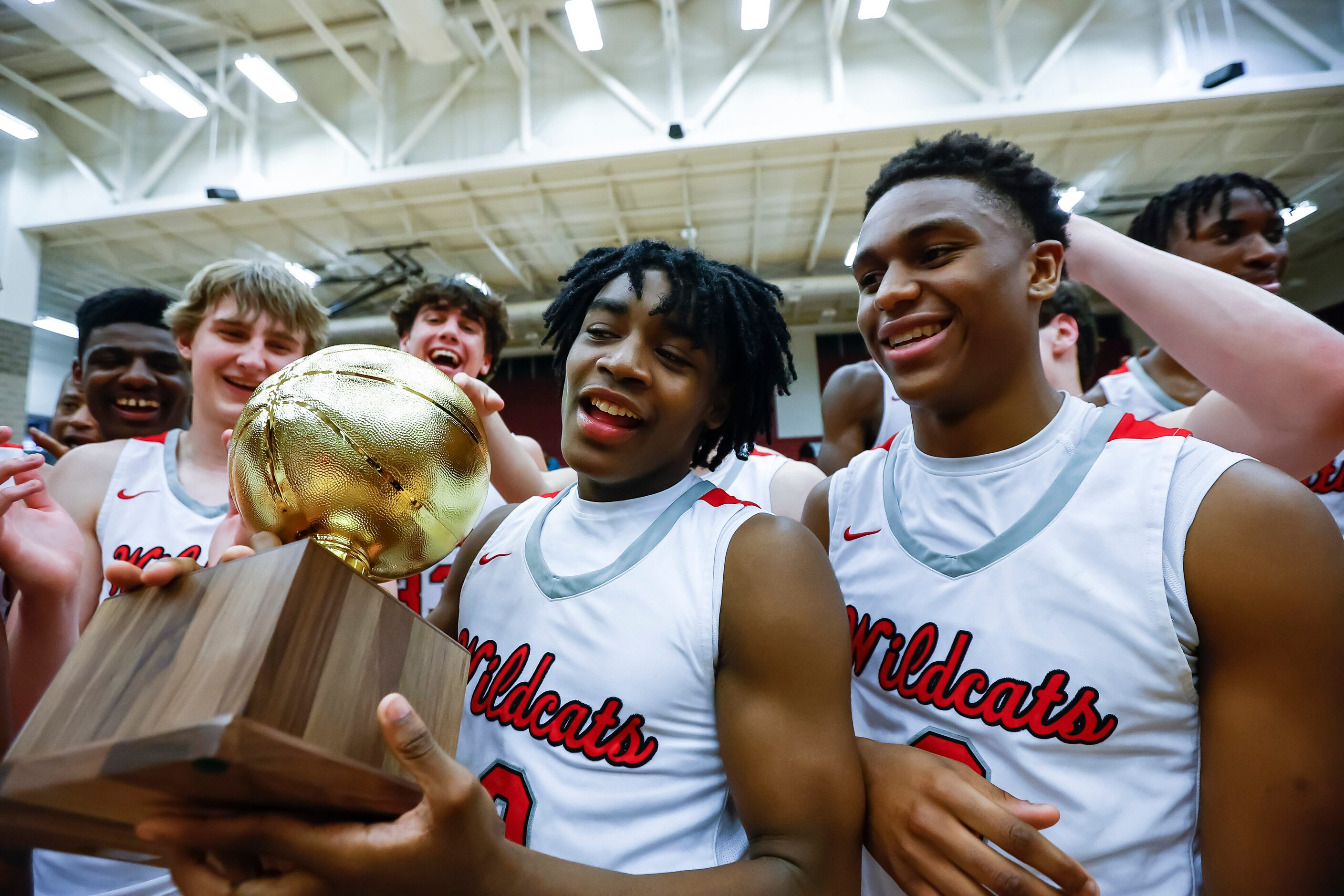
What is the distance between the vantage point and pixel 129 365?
99.7 inches

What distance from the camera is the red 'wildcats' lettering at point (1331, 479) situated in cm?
214

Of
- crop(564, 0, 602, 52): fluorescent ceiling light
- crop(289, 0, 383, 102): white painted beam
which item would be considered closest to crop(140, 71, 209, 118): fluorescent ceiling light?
crop(289, 0, 383, 102): white painted beam

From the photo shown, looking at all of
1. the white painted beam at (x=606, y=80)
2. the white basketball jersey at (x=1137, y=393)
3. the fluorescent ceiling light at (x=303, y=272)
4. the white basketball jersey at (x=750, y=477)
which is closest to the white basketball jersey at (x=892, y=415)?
the white basketball jersey at (x=750, y=477)

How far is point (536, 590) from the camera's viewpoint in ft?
4.25

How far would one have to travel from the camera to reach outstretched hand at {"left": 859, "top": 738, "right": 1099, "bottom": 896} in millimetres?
869

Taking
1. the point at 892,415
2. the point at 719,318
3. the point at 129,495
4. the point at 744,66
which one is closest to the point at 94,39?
the point at 744,66

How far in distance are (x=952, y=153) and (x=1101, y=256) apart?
13.6 inches

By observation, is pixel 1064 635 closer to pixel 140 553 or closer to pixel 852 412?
pixel 140 553

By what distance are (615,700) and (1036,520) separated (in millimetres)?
760

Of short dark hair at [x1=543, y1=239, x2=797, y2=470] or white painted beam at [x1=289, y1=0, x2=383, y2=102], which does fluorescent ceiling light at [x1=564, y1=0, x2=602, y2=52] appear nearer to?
white painted beam at [x1=289, y1=0, x2=383, y2=102]

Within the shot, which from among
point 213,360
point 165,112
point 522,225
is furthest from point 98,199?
point 213,360

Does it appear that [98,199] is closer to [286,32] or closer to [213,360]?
[286,32]

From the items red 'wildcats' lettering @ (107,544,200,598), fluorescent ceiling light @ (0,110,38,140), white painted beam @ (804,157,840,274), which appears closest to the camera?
red 'wildcats' lettering @ (107,544,200,598)

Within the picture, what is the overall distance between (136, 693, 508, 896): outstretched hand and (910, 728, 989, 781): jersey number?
2.31ft
